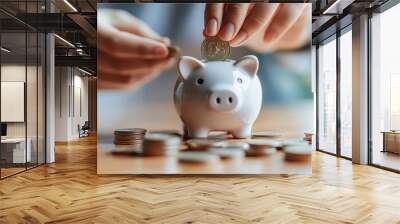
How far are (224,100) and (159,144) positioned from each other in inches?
49.7

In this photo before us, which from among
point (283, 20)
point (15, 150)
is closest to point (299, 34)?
point (283, 20)

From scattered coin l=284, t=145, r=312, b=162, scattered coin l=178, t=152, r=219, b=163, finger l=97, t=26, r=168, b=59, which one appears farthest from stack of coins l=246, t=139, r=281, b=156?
finger l=97, t=26, r=168, b=59

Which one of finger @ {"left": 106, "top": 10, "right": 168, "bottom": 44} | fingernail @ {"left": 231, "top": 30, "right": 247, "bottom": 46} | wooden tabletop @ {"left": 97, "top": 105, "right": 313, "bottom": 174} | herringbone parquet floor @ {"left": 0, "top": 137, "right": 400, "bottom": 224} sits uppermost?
finger @ {"left": 106, "top": 10, "right": 168, "bottom": 44}

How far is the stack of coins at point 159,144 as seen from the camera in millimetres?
5293

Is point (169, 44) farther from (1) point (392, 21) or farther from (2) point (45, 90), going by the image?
(1) point (392, 21)

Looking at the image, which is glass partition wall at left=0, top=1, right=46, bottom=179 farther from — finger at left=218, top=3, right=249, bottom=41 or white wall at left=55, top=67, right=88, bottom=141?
white wall at left=55, top=67, right=88, bottom=141

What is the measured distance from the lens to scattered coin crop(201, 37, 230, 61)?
529 cm

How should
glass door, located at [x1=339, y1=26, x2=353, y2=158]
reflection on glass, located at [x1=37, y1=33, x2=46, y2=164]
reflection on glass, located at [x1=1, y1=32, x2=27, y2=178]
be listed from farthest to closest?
1. glass door, located at [x1=339, y1=26, x2=353, y2=158]
2. reflection on glass, located at [x1=37, y1=33, x2=46, y2=164]
3. reflection on glass, located at [x1=1, y1=32, x2=27, y2=178]

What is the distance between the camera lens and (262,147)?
17.3ft

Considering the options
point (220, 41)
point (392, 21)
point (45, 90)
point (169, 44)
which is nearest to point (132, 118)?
point (169, 44)

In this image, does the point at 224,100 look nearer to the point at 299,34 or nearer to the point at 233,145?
the point at 233,145

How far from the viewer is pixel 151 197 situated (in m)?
4.24

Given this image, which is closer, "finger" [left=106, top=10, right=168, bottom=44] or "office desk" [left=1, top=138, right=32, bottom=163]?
"finger" [left=106, top=10, right=168, bottom=44]

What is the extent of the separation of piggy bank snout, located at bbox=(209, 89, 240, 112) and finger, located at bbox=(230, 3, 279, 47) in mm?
926
